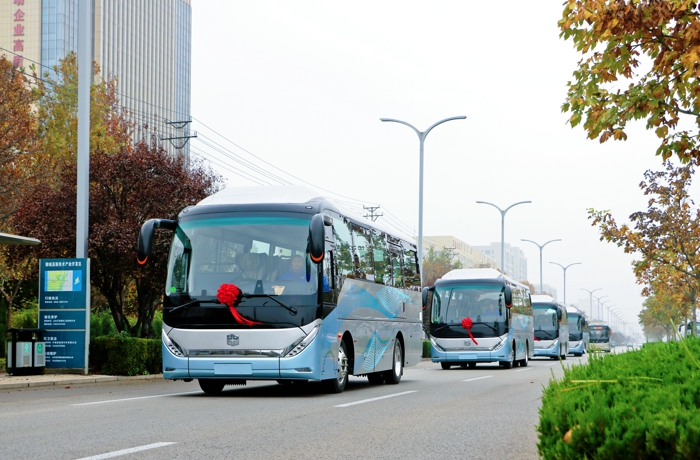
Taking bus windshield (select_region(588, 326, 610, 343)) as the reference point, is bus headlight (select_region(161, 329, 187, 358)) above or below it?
above

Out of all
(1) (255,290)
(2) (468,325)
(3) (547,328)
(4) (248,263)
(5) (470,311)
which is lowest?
(3) (547,328)

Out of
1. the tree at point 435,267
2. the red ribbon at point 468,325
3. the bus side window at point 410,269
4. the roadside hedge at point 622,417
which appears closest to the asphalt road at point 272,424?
the roadside hedge at point 622,417

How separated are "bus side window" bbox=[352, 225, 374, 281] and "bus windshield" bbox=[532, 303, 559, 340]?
94.7ft

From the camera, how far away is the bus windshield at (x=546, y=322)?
150 ft

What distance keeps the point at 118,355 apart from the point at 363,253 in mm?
7345

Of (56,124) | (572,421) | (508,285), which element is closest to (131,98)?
(56,124)

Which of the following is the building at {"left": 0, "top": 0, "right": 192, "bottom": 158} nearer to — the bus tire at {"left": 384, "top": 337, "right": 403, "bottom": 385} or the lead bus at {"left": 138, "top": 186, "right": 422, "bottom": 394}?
the bus tire at {"left": 384, "top": 337, "right": 403, "bottom": 385}

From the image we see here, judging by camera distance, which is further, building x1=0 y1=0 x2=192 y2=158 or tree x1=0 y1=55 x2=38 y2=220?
building x1=0 y1=0 x2=192 y2=158

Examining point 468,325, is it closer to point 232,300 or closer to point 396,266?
point 396,266

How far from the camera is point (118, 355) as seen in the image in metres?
22.1

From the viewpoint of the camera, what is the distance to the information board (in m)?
21.2

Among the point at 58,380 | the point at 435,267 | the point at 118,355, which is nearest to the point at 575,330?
the point at 435,267

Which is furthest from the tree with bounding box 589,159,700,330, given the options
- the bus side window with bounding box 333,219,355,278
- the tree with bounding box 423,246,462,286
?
the tree with bounding box 423,246,462,286

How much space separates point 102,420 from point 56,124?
88.3 feet
